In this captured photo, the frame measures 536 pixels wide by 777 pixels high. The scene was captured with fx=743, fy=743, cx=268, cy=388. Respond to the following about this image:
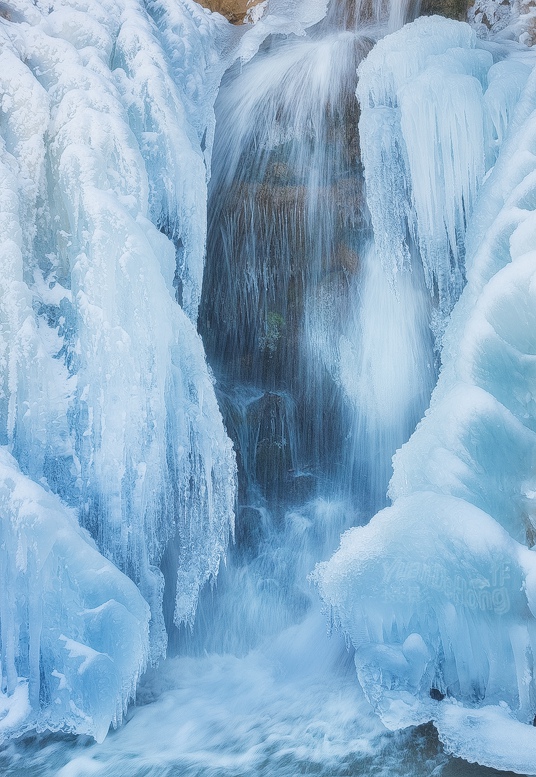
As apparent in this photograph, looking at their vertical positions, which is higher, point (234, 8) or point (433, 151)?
point (234, 8)

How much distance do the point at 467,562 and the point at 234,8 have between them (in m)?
6.42

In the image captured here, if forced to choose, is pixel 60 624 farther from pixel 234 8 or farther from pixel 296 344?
pixel 234 8

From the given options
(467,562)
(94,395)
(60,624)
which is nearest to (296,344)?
(94,395)

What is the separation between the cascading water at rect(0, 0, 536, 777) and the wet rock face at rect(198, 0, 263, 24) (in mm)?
1678

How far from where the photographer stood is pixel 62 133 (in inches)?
169

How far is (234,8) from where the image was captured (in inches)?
296

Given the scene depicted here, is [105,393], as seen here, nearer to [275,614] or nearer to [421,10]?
[275,614]

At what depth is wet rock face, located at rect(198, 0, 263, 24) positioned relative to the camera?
24.6 feet

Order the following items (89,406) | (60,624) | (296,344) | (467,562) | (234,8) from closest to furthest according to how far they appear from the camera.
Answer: (467,562) → (60,624) → (89,406) → (296,344) → (234,8)

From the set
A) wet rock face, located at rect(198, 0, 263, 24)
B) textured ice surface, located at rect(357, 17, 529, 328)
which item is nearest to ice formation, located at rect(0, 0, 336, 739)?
textured ice surface, located at rect(357, 17, 529, 328)

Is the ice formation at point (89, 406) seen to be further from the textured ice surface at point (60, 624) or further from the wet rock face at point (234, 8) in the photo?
the wet rock face at point (234, 8)

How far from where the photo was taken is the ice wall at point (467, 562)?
3148 millimetres

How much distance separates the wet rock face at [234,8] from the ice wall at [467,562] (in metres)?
5.02

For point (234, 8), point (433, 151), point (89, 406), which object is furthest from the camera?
point (234, 8)
